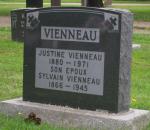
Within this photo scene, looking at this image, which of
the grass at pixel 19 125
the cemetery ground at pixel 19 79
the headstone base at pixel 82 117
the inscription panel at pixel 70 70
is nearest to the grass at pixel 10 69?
the cemetery ground at pixel 19 79

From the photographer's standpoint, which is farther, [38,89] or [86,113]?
[38,89]

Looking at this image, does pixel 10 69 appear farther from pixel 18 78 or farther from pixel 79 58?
pixel 79 58

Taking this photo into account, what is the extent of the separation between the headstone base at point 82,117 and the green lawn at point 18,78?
24cm

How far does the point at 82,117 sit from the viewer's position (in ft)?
24.3

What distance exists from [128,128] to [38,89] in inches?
58.8

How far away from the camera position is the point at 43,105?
7934 millimetres

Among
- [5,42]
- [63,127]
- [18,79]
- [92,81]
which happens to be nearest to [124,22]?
[92,81]

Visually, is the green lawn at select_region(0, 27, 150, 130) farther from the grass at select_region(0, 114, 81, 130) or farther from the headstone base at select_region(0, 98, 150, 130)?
the headstone base at select_region(0, 98, 150, 130)

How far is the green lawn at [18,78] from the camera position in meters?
7.34

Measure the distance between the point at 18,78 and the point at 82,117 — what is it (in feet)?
13.4

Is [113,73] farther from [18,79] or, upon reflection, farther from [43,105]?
[18,79]

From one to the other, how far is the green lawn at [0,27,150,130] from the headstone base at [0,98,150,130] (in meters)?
0.24

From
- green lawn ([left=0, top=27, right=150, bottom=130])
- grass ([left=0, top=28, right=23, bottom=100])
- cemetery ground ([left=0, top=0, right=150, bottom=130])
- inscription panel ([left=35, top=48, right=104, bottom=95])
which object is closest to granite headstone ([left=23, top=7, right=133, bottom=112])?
inscription panel ([left=35, top=48, right=104, bottom=95])

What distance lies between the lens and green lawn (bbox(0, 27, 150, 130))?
7.34 m
